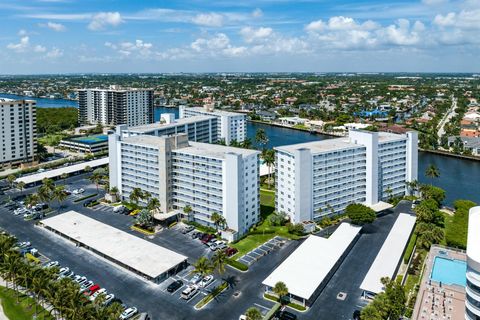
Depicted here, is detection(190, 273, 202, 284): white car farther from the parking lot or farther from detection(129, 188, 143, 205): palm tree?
detection(129, 188, 143, 205): palm tree

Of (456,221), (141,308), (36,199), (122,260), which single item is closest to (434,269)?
(456,221)

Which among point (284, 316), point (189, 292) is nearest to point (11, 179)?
point (189, 292)

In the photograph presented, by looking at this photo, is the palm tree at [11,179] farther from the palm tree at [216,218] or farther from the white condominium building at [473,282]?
the white condominium building at [473,282]

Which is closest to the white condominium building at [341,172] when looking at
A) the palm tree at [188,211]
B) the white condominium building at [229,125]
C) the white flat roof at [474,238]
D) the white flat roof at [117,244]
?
the palm tree at [188,211]

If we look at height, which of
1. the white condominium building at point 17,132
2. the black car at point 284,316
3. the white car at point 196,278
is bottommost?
the black car at point 284,316

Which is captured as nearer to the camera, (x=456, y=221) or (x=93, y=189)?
(x=456, y=221)

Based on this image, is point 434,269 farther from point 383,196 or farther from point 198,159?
point 198,159

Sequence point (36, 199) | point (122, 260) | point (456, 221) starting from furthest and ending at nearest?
point (36, 199), point (456, 221), point (122, 260)
